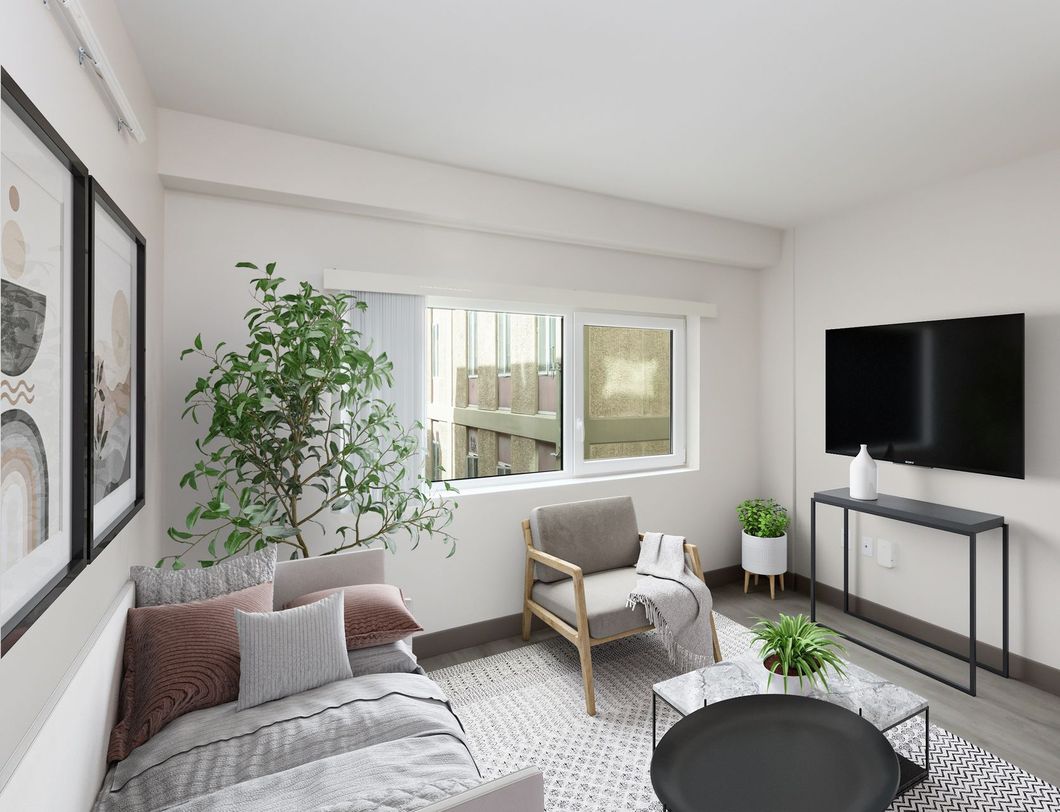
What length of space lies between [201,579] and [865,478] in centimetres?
337

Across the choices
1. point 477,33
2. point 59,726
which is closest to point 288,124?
point 477,33

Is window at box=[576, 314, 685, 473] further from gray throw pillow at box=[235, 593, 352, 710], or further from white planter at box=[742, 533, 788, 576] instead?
gray throw pillow at box=[235, 593, 352, 710]

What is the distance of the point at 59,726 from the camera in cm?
125

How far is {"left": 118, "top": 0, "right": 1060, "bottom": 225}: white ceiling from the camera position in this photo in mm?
1861

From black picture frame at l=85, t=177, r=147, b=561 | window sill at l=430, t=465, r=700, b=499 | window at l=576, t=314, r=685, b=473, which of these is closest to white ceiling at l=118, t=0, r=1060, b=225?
black picture frame at l=85, t=177, r=147, b=561

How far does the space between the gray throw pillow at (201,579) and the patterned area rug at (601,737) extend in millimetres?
1144

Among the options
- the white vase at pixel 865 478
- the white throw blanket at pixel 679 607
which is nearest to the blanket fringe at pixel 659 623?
the white throw blanket at pixel 679 607

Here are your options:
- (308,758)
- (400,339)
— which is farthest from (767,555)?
(308,758)

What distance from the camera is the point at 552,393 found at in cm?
387

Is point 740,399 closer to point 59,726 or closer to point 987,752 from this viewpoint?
point 987,752

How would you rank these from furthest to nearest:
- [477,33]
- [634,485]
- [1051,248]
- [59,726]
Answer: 1. [634,485]
2. [1051,248]
3. [477,33]
4. [59,726]

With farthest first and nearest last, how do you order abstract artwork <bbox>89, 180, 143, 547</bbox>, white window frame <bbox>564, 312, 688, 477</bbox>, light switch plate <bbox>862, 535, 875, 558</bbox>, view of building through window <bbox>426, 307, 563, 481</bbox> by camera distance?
white window frame <bbox>564, 312, 688, 477</bbox>
light switch plate <bbox>862, 535, 875, 558</bbox>
view of building through window <bbox>426, 307, 563, 481</bbox>
abstract artwork <bbox>89, 180, 143, 547</bbox>

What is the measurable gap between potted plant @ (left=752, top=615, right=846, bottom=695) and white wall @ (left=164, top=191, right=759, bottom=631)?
65.8 inches

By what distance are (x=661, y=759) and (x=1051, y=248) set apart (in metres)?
3.07
